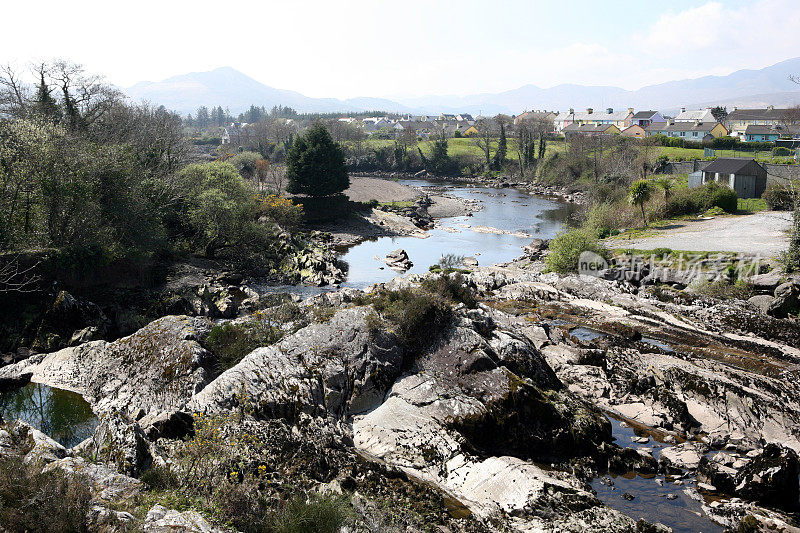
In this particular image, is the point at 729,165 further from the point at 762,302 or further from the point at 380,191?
the point at 380,191

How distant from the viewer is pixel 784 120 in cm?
8781

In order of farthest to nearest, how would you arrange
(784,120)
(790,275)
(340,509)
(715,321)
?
(784,120)
(790,275)
(715,321)
(340,509)

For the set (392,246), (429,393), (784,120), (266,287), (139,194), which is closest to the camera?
(429,393)

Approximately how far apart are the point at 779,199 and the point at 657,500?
1359 inches

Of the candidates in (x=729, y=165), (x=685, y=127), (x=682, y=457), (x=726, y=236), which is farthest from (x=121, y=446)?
(x=685, y=127)

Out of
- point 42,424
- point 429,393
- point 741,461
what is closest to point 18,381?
point 42,424

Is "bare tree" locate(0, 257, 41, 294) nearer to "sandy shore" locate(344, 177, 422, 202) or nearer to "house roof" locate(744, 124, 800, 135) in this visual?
"sandy shore" locate(344, 177, 422, 202)

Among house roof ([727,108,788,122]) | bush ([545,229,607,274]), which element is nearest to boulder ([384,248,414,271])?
bush ([545,229,607,274])

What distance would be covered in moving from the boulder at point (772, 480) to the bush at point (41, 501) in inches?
490

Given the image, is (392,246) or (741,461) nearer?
(741,461)

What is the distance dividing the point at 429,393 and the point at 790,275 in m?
19.9

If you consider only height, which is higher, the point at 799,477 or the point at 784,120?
the point at 784,120

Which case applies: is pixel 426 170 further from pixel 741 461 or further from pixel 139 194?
pixel 741 461

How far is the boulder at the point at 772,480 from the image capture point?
34.3 ft
